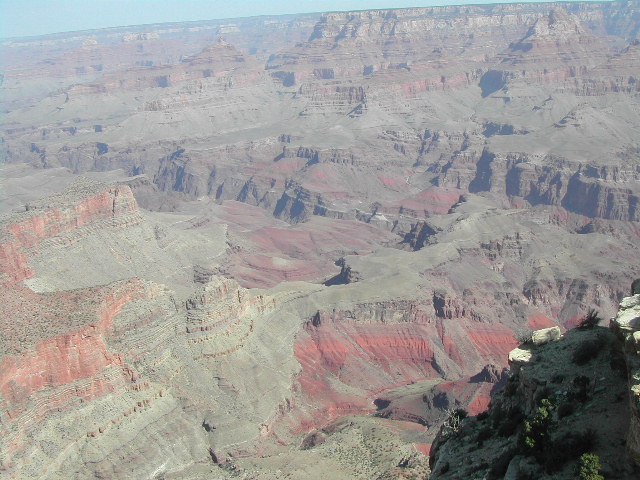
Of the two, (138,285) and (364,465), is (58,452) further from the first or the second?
(364,465)

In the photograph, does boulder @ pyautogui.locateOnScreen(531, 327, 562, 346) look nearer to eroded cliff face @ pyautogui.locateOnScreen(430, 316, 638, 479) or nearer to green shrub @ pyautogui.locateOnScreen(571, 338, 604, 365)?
eroded cliff face @ pyautogui.locateOnScreen(430, 316, 638, 479)

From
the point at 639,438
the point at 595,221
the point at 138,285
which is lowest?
the point at 595,221

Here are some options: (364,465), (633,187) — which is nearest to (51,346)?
(364,465)

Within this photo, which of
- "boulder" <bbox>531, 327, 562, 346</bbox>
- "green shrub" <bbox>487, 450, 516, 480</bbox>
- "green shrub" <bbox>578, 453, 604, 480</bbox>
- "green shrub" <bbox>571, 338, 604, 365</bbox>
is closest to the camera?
"green shrub" <bbox>578, 453, 604, 480</bbox>

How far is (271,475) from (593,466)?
31.3 m

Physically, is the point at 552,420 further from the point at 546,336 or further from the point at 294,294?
the point at 294,294

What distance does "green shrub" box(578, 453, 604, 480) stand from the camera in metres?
18.4

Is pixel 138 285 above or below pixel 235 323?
above

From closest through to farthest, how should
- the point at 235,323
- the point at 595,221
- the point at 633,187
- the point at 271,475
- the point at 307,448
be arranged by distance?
the point at 271,475
the point at 307,448
the point at 235,323
the point at 595,221
the point at 633,187

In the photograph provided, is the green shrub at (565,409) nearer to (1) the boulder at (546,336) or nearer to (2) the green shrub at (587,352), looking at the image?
(2) the green shrub at (587,352)

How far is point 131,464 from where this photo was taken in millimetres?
48562

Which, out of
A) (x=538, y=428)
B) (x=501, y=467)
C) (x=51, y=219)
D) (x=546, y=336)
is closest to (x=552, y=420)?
(x=538, y=428)

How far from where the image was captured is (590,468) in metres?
18.5

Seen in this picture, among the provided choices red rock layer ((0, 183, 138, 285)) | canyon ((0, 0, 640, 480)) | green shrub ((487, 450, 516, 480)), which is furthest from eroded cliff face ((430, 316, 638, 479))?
red rock layer ((0, 183, 138, 285))
